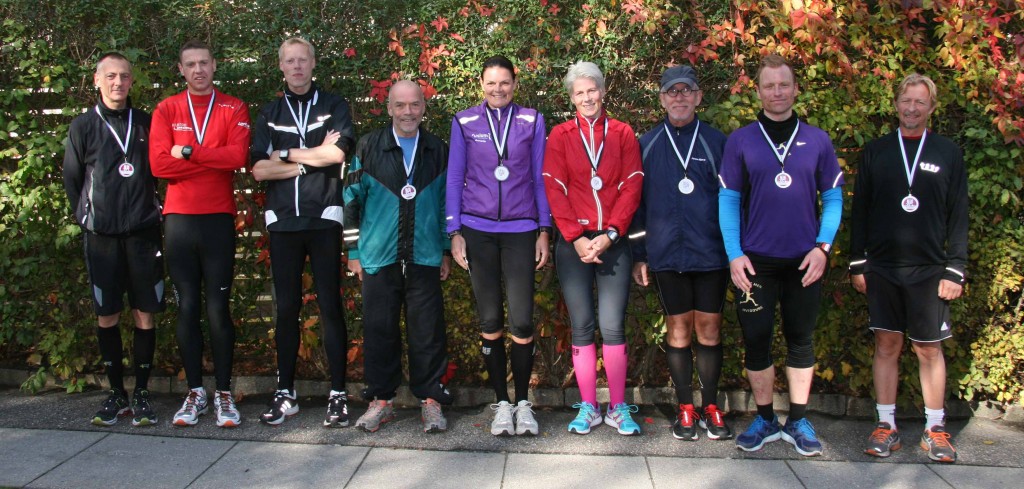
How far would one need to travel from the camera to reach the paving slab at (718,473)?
3.89 m

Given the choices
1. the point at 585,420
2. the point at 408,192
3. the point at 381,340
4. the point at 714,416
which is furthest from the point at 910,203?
the point at 381,340

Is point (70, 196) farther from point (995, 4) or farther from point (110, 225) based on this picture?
point (995, 4)

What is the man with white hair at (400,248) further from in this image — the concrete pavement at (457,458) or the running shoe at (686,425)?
the running shoe at (686,425)

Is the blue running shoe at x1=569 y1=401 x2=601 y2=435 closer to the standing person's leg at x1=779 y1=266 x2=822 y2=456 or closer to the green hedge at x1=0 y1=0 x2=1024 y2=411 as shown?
the green hedge at x1=0 y1=0 x2=1024 y2=411

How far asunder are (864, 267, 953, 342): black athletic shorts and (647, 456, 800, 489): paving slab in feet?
3.14

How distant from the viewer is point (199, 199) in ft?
14.9

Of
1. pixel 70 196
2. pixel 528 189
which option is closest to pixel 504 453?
pixel 528 189

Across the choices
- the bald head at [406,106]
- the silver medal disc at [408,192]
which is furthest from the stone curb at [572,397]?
the bald head at [406,106]

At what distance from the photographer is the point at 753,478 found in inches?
156

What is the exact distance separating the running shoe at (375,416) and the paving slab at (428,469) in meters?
0.26

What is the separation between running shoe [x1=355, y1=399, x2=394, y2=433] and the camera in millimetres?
4594

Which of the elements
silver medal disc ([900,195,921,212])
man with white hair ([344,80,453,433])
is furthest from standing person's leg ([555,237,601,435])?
silver medal disc ([900,195,921,212])

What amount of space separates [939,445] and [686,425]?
128 centimetres

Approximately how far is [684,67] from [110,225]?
3271 mm
